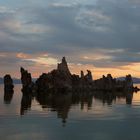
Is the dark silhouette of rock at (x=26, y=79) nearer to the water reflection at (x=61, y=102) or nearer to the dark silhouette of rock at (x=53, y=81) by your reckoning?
the dark silhouette of rock at (x=53, y=81)

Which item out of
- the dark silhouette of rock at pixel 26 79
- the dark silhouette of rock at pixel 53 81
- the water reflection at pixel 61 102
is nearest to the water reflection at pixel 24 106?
the water reflection at pixel 61 102

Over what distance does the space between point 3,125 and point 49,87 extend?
13755cm

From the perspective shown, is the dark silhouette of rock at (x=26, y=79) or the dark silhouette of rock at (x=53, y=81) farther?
the dark silhouette of rock at (x=26, y=79)

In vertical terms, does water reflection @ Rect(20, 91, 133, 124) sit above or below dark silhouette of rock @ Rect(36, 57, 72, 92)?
below

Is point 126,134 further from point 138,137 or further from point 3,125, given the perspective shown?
point 3,125

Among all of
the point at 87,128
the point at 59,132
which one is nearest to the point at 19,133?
the point at 59,132

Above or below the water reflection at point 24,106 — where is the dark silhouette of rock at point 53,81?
above

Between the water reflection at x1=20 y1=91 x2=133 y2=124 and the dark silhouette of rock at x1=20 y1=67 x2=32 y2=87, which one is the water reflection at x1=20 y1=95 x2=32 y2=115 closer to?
the water reflection at x1=20 y1=91 x2=133 y2=124

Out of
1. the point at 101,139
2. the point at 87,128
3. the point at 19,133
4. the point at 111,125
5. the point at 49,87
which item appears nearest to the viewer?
the point at 101,139

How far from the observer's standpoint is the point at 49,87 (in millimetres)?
185625

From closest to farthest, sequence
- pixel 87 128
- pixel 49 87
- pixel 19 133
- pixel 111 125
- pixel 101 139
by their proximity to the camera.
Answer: pixel 101 139 → pixel 19 133 → pixel 87 128 → pixel 111 125 → pixel 49 87

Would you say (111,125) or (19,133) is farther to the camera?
(111,125)

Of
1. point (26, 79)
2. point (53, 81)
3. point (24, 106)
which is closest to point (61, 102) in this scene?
point (24, 106)

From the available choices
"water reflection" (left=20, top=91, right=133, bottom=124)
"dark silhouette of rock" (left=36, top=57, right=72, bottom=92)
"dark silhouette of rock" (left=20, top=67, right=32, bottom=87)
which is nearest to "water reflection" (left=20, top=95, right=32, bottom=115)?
"water reflection" (left=20, top=91, right=133, bottom=124)
